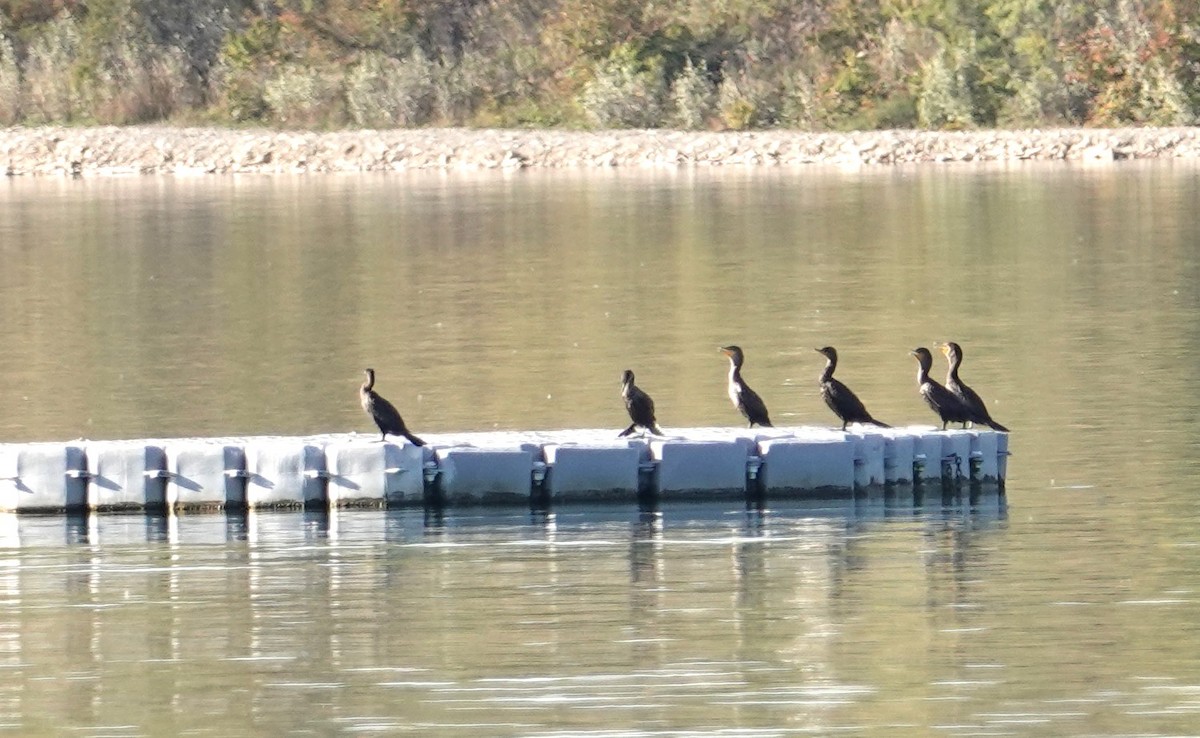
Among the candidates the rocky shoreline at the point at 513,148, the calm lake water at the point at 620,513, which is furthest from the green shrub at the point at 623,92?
the calm lake water at the point at 620,513

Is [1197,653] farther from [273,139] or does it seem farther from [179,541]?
[273,139]

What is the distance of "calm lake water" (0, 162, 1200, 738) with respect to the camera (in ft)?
53.3

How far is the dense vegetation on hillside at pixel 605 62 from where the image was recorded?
68000 mm

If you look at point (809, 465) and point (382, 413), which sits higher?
point (382, 413)

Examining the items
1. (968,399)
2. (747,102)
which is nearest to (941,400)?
(968,399)

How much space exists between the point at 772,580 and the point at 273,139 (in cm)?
5312

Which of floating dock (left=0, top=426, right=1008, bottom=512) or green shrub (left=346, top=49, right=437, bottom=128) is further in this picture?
green shrub (left=346, top=49, right=437, bottom=128)

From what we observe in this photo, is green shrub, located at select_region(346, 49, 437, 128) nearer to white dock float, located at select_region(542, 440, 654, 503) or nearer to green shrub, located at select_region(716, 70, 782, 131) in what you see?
green shrub, located at select_region(716, 70, 782, 131)

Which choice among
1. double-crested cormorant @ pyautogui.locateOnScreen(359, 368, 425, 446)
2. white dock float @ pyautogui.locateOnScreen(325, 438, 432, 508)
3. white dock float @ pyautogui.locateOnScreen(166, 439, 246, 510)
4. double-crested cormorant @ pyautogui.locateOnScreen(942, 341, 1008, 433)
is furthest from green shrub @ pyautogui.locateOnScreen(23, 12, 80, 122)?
double-crested cormorant @ pyautogui.locateOnScreen(942, 341, 1008, 433)

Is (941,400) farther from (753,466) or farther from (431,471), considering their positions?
(431,471)

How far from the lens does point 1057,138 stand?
6700cm

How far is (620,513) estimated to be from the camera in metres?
21.9

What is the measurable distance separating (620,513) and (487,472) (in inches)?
45.3

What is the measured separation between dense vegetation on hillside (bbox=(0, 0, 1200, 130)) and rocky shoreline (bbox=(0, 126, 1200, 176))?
0.88 metres
